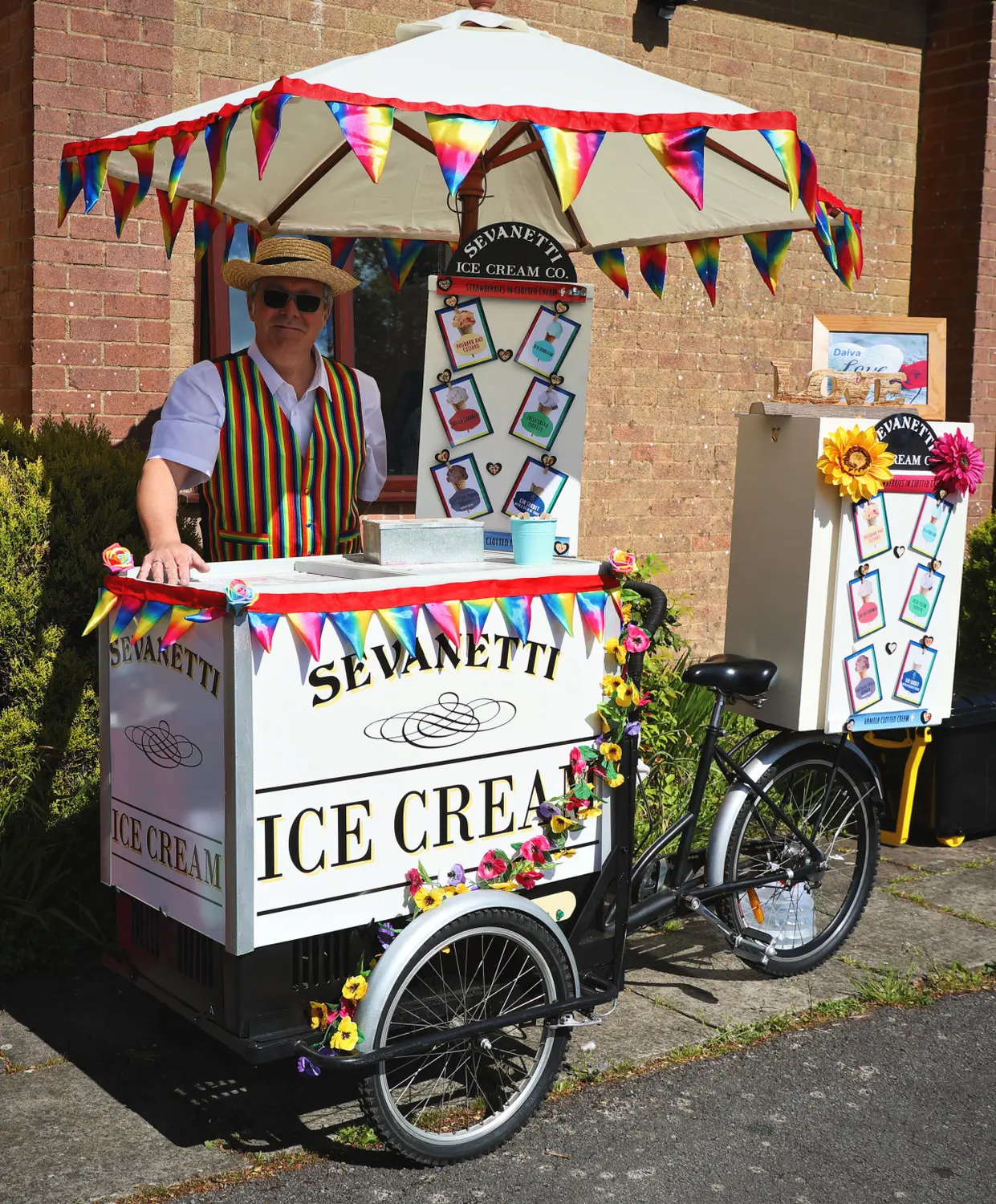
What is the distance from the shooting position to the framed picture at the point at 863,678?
4555mm

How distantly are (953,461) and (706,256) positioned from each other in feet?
3.78

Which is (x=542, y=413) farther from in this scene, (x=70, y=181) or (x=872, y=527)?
(x=70, y=181)

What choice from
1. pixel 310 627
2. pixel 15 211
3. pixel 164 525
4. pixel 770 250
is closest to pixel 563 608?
pixel 310 627

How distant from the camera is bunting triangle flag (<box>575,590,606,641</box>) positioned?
3.55 metres

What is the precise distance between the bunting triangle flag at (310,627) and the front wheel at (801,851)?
5.86ft

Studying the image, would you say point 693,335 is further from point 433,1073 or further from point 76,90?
point 433,1073

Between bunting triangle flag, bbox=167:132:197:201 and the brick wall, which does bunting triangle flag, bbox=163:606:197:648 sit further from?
the brick wall

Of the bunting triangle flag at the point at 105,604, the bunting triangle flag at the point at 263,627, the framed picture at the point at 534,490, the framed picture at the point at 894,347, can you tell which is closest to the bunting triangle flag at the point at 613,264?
the framed picture at the point at 894,347

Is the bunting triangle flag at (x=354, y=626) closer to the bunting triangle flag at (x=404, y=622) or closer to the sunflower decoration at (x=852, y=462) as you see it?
the bunting triangle flag at (x=404, y=622)

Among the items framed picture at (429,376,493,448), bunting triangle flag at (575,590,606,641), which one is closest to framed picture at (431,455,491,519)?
framed picture at (429,376,493,448)

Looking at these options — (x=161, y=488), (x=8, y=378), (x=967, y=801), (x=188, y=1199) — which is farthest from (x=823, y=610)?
(x=8, y=378)

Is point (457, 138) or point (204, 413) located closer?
point (457, 138)

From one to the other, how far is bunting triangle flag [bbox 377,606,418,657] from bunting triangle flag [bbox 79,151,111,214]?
1631 mm

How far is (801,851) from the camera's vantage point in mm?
4418
